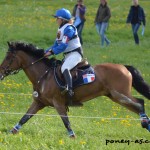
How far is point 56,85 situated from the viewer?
1180 centimetres

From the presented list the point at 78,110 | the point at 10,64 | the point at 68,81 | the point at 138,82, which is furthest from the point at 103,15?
the point at 68,81

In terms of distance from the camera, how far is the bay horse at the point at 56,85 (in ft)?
38.6

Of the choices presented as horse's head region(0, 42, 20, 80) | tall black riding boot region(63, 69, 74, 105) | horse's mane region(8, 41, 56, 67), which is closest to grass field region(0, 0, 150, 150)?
tall black riding boot region(63, 69, 74, 105)

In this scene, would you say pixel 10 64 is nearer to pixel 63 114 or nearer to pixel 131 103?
pixel 63 114

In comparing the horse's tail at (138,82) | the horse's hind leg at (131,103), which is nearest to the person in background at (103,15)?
the horse's tail at (138,82)

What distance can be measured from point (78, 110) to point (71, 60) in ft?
12.8

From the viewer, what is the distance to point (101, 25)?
2534cm

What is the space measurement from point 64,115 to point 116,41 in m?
18.4

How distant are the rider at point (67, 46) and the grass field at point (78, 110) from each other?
112 cm

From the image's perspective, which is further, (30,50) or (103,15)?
(103,15)

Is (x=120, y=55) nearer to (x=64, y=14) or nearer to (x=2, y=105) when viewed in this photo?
(x=2, y=105)

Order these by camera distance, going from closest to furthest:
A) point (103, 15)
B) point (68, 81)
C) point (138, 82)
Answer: point (68, 81) < point (138, 82) < point (103, 15)

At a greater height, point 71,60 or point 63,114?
point 71,60

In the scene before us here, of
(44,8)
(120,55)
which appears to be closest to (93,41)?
(120,55)
